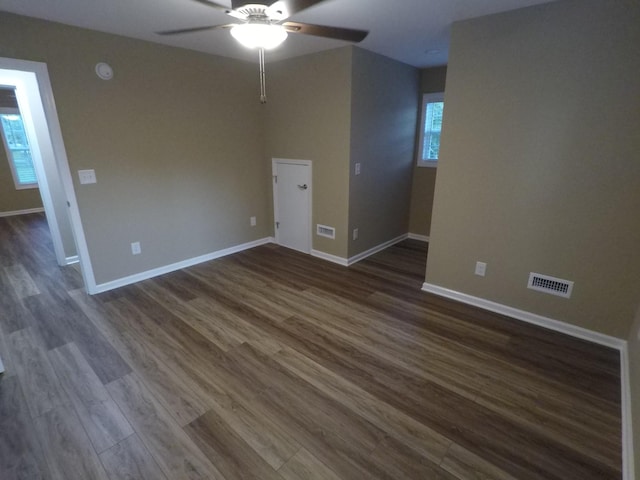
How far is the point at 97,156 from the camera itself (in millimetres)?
3023

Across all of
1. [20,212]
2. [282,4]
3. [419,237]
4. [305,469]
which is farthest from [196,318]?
[20,212]

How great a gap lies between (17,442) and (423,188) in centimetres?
490

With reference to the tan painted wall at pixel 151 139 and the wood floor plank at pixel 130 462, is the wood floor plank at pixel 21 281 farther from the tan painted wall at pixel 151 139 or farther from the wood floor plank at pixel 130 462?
the wood floor plank at pixel 130 462

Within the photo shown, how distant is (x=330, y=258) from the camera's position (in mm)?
4129

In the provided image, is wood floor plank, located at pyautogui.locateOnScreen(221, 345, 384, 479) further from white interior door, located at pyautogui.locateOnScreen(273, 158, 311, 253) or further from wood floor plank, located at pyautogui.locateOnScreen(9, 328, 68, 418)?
white interior door, located at pyautogui.locateOnScreen(273, 158, 311, 253)

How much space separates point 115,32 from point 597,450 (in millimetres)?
4650

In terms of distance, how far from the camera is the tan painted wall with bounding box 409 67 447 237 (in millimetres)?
4445

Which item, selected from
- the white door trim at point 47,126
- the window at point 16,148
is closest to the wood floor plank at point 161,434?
the white door trim at point 47,126

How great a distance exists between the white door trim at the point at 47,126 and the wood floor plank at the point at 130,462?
2.15 metres

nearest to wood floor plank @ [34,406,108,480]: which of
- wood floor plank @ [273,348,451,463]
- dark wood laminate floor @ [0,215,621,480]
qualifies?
dark wood laminate floor @ [0,215,621,480]

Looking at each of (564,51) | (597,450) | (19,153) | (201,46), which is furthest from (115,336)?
(19,153)

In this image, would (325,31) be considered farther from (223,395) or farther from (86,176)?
(86,176)

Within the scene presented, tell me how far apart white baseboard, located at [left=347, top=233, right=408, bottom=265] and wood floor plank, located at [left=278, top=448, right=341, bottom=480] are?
2.59 metres

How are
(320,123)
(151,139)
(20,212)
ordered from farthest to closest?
1. (20,212)
2. (320,123)
3. (151,139)
